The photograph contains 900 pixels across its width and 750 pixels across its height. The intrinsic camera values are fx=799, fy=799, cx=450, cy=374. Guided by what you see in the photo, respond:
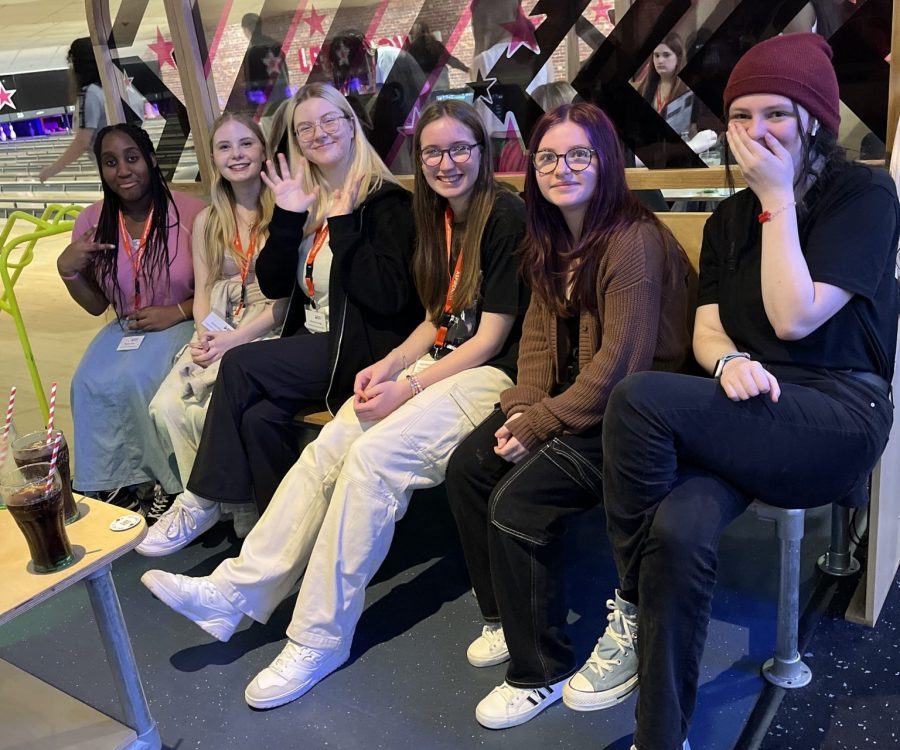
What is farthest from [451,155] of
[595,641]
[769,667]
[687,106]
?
[769,667]

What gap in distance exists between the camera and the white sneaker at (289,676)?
6.45 feet

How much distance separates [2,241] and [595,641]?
281cm

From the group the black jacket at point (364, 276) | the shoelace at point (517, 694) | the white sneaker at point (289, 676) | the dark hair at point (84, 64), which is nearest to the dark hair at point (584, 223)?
the black jacket at point (364, 276)

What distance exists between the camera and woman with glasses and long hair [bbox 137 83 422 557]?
8.04ft

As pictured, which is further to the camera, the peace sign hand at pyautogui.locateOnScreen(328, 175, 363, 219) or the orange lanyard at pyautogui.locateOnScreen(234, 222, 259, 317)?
the orange lanyard at pyautogui.locateOnScreen(234, 222, 259, 317)

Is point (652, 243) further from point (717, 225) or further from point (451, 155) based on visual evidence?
point (451, 155)

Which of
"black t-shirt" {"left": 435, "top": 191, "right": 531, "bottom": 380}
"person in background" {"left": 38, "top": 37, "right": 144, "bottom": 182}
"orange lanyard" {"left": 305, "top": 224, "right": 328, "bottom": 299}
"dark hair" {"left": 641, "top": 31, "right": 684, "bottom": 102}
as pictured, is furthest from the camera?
"person in background" {"left": 38, "top": 37, "right": 144, "bottom": 182}

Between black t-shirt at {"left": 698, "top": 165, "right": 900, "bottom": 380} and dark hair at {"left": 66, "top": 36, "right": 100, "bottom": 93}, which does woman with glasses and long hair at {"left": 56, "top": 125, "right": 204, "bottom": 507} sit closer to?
dark hair at {"left": 66, "top": 36, "right": 100, "bottom": 93}

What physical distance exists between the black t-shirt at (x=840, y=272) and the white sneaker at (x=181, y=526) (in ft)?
5.48

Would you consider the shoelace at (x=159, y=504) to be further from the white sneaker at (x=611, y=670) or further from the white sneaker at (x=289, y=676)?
the white sneaker at (x=611, y=670)

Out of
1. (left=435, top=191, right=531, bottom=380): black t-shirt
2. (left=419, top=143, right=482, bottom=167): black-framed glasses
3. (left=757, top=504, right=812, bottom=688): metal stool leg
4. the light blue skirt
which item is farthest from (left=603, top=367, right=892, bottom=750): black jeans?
the light blue skirt

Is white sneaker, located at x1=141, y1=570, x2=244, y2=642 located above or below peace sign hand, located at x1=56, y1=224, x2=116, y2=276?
below

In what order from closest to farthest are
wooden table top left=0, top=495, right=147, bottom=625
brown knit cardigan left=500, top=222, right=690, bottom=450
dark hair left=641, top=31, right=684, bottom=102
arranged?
wooden table top left=0, top=495, right=147, bottom=625 → brown knit cardigan left=500, top=222, right=690, bottom=450 → dark hair left=641, top=31, right=684, bottom=102

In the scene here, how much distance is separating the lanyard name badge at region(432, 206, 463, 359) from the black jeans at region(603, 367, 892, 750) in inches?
31.7
